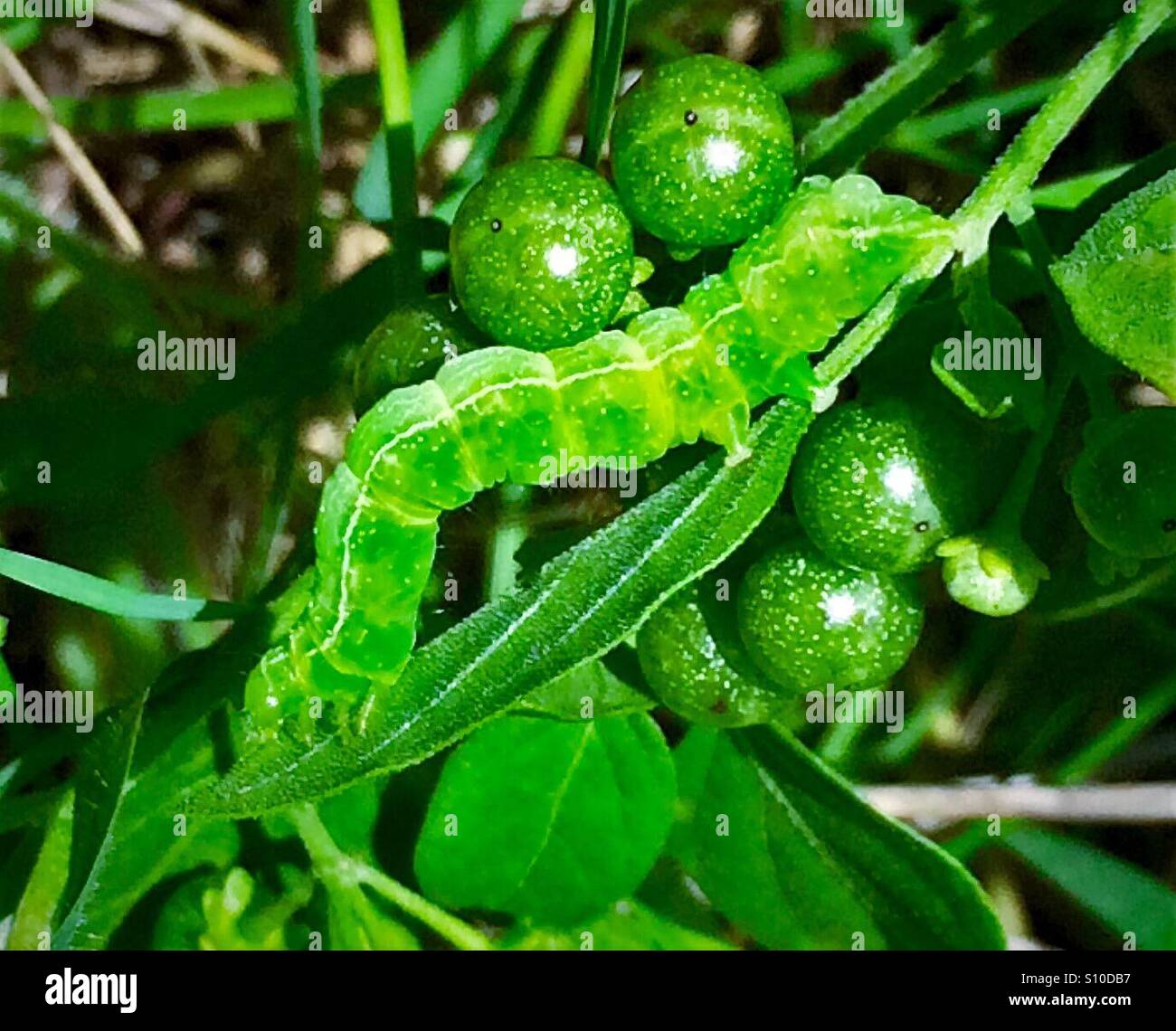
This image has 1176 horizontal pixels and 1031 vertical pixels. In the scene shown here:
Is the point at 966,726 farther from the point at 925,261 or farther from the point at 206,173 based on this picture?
the point at 206,173

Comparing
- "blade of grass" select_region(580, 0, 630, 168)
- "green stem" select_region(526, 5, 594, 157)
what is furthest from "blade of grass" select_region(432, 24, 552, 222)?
"blade of grass" select_region(580, 0, 630, 168)

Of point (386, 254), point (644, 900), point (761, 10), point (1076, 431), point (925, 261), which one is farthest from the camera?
point (761, 10)

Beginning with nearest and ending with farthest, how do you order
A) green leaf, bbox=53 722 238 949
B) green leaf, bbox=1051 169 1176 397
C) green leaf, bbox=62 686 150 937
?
green leaf, bbox=1051 169 1176 397 < green leaf, bbox=62 686 150 937 < green leaf, bbox=53 722 238 949

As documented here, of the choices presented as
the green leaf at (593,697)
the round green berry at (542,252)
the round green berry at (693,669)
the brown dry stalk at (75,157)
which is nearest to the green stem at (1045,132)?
Result: the round green berry at (542,252)

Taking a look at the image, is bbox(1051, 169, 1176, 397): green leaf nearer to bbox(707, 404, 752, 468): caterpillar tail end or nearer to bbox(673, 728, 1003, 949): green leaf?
bbox(707, 404, 752, 468): caterpillar tail end

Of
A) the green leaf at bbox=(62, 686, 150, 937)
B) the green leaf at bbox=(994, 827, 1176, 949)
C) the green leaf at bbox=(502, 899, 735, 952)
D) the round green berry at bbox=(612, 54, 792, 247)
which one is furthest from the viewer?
the green leaf at bbox=(994, 827, 1176, 949)
